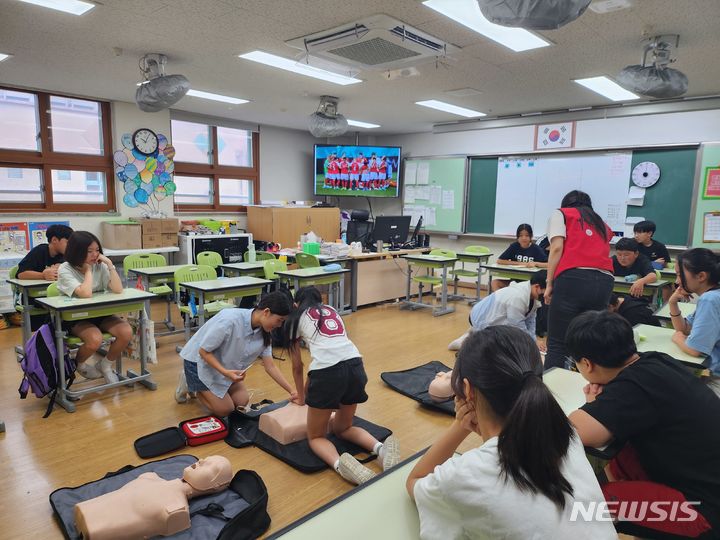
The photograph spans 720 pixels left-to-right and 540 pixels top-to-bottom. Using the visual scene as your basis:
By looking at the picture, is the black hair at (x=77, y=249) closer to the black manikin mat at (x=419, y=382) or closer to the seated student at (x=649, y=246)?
the black manikin mat at (x=419, y=382)

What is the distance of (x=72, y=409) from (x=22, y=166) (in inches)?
159

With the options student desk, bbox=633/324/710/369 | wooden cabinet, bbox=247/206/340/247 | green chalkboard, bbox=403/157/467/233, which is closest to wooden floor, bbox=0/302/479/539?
student desk, bbox=633/324/710/369

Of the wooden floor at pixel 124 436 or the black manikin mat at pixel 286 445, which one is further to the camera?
the black manikin mat at pixel 286 445

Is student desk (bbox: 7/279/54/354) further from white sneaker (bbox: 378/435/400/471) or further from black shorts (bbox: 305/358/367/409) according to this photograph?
white sneaker (bbox: 378/435/400/471)

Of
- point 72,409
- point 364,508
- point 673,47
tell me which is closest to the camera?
point 364,508

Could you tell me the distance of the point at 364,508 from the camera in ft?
3.63

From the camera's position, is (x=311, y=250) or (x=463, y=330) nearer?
(x=463, y=330)

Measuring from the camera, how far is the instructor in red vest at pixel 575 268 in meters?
2.98

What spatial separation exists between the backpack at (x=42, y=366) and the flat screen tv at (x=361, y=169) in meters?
5.90

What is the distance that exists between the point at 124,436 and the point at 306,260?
3195 millimetres

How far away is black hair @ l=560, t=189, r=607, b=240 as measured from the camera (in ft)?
9.92

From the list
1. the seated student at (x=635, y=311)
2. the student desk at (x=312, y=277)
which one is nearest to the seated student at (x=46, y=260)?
the student desk at (x=312, y=277)

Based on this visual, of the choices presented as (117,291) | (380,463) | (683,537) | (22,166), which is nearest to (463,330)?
(380,463)

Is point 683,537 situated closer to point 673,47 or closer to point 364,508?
point 364,508
